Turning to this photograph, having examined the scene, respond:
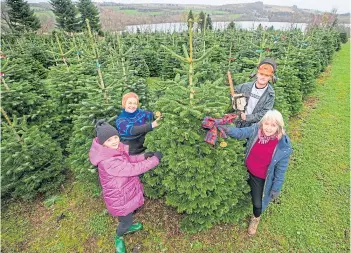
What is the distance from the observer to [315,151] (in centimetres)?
684

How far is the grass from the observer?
414 cm

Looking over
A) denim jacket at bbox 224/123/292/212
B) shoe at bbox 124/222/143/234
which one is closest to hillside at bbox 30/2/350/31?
shoe at bbox 124/222/143/234

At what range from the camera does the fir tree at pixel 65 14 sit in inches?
1318

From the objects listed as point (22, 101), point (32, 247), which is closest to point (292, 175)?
point (32, 247)

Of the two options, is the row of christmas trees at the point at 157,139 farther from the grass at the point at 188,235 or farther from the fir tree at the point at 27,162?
the grass at the point at 188,235

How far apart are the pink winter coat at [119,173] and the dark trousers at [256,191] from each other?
1878mm

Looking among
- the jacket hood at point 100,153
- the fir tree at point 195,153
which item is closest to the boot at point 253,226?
the fir tree at point 195,153

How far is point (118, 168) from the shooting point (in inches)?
124

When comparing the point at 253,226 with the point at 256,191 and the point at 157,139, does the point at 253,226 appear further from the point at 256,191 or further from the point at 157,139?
the point at 157,139

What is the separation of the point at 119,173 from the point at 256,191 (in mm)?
2485

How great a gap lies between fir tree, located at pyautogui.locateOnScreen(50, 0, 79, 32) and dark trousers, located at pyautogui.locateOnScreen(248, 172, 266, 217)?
39007mm

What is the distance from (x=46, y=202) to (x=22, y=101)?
2538 mm

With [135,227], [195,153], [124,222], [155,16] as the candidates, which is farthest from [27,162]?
[155,16]

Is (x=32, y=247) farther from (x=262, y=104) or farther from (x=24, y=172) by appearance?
(x=262, y=104)
